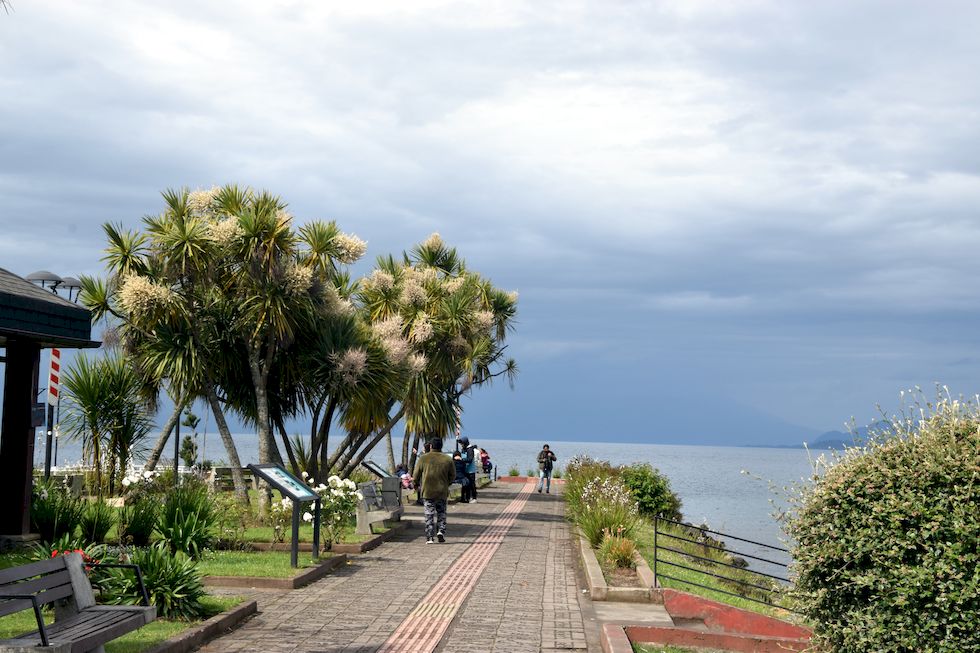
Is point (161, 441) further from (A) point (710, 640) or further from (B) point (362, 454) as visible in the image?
(A) point (710, 640)

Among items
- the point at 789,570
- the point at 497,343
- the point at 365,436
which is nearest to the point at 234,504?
the point at 365,436

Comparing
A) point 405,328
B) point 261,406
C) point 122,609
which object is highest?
point 405,328

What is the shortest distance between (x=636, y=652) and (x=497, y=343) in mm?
26734

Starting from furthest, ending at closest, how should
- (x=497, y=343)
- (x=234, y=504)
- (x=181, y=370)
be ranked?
1. (x=497, y=343)
2. (x=181, y=370)
3. (x=234, y=504)

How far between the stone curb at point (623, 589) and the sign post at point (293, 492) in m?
3.62

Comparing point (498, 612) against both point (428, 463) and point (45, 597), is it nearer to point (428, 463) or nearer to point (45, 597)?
point (45, 597)

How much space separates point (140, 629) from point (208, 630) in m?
0.57

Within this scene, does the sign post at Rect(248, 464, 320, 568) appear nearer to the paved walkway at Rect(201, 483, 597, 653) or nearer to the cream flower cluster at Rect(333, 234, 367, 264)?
the paved walkway at Rect(201, 483, 597, 653)

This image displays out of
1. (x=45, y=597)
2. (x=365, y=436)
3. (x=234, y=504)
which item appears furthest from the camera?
(x=365, y=436)

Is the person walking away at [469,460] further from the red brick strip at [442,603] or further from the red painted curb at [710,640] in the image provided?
the red painted curb at [710,640]

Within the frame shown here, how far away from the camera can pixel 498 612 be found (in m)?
10.8

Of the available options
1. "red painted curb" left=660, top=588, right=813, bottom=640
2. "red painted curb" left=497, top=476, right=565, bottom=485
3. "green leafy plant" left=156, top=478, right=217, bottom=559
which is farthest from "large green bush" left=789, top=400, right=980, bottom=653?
"red painted curb" left=497, top=476, right=565, bottom=485

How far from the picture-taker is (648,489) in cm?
2605

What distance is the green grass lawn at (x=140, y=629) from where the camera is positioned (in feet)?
25.9
